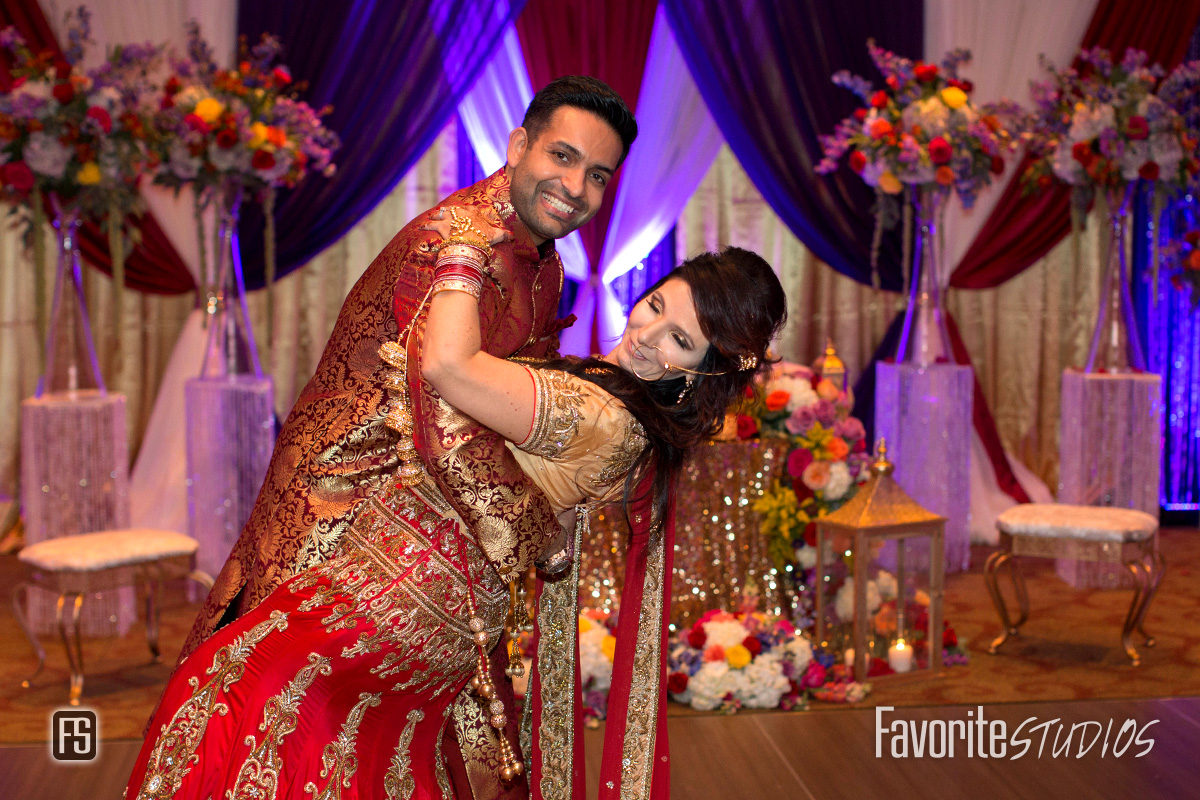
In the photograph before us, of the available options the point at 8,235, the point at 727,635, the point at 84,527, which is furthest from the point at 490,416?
the point at 8,235

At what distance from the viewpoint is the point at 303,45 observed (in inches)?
249

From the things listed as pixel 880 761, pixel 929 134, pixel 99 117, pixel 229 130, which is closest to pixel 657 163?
pixel 929 134

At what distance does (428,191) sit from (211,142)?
1.75m

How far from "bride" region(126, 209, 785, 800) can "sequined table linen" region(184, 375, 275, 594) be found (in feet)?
10.4

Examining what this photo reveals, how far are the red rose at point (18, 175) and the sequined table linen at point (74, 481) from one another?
0.89m

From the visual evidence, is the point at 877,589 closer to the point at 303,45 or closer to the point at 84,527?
the point at 84,527

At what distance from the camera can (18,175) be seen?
4555 mm

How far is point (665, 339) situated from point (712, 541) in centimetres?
232

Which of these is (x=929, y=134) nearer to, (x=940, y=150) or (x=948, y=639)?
(x=940, y=150)

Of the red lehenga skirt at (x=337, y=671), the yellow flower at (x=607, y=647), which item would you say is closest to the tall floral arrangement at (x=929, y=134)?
the yellow flower at (x=607, y=647)

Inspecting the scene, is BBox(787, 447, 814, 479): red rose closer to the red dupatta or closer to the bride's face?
the red dupatta

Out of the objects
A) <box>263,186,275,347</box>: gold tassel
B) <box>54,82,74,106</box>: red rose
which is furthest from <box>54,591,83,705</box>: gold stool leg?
<box>263,186,275,347</box>: gold tassel

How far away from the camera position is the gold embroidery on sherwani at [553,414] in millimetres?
1943

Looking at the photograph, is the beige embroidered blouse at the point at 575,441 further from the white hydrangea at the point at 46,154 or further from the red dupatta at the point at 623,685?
the white hydrangea at the point at 46,154
